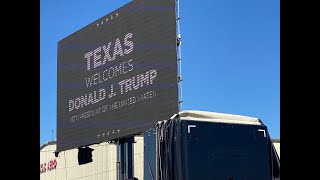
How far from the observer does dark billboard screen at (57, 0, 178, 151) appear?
13.5 metres

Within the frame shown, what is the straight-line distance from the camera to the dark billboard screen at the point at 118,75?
13469 millimetres

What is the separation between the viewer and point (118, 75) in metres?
15.2
